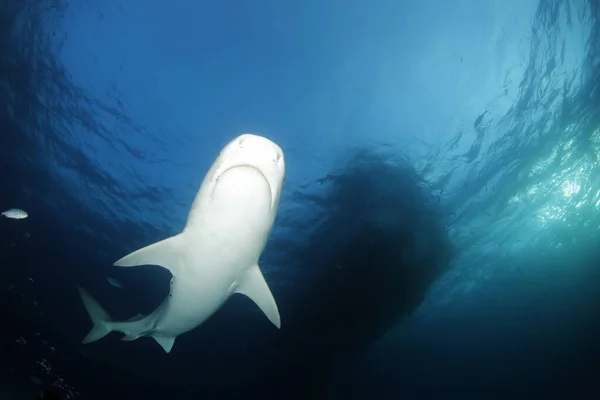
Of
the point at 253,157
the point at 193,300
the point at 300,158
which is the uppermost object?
the point at 300,158

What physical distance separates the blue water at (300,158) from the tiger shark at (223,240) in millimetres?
6011

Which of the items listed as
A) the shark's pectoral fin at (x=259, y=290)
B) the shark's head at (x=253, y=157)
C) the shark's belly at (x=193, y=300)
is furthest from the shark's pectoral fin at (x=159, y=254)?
the shark's head at (x=253, y=157)

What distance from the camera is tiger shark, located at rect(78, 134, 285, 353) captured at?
3764 mm

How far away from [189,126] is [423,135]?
7752 mm

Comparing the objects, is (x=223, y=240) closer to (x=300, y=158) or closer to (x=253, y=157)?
(x=253, y=157)

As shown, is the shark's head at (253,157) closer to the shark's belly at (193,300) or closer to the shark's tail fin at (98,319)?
the shark's belly at (193,300)

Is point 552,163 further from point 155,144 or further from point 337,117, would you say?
point 155,144

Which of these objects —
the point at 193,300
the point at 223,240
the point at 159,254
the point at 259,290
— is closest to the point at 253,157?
the point at 223,240

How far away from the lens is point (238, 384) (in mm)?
27125

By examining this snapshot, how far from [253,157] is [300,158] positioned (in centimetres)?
842

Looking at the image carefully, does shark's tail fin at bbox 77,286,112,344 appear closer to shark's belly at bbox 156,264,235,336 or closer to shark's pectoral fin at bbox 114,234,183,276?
shark's belly at bbox 156,264,235,336

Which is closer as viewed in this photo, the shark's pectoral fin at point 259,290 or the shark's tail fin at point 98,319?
the shark's pectoral fin at point 259,290

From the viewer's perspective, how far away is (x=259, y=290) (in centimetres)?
596

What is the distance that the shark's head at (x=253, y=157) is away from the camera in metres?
3.63
